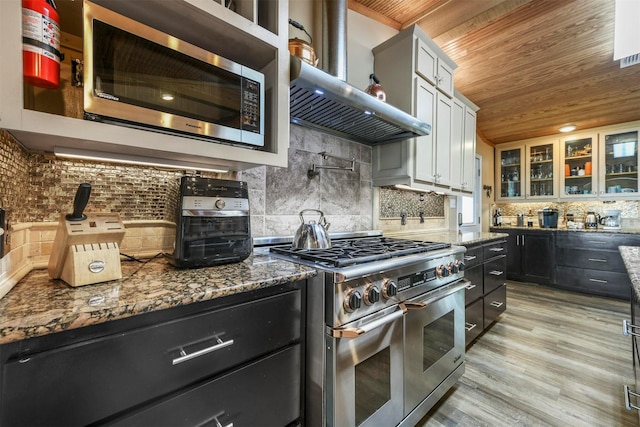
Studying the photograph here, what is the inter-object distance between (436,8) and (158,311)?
2999mm

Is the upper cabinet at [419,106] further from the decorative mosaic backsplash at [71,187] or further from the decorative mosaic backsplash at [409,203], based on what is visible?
the decorative mosaic backsplash at [71,187]

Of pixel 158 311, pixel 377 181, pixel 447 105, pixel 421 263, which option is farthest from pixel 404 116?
pixel 158 311

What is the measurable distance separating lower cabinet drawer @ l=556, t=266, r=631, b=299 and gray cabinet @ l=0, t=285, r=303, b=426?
4631 mm

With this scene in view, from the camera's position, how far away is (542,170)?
447cm

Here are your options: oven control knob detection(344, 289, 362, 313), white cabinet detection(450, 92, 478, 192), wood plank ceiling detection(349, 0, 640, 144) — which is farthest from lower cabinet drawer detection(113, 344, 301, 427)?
wood plank ceiling detection(349, 0, 640, 144)

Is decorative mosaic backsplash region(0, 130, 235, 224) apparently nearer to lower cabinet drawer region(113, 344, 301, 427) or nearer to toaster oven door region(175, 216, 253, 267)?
toaster oven door region(175, 216, 253, 267)

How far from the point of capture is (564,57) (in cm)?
282

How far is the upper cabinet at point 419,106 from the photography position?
214 cm

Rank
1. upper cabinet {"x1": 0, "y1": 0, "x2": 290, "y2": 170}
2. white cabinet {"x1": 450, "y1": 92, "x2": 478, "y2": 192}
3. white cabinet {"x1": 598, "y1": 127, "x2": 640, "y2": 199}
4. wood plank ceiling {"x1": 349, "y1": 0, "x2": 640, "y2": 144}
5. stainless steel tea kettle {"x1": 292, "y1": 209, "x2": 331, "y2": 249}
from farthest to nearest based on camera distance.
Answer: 1. white cabinet {"x1": 598, "y1": 127, "x2": 640, "y2": 199}
2. white cabinet {"x1": 450, "y1": 92, "x2": 478, "y2": 192}
3. wood plank ceiling {"x1": 349, "y1": 0, "x2": 640, "y2": 144}
4. stainless steel tea kettle {"x1": 292, "y1": 209, "x2": 331, "y2": 249}
5. upper cabinet {"x1": 0, "y1": 0, "x2": 290, "y2": 170}

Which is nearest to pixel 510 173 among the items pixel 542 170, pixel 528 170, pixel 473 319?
pixel 528 170

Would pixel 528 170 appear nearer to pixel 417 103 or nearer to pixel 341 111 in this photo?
pixel 417 103

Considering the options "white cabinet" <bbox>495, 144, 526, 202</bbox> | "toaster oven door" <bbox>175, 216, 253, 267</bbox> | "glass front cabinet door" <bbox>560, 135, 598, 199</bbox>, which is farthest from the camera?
"white cabinet" <bbox>495, 144, 526, 202</bbox>

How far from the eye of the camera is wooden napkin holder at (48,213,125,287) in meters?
0.76

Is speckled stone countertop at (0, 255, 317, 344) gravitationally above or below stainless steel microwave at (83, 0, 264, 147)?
below
